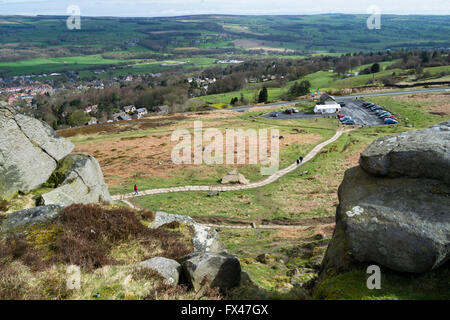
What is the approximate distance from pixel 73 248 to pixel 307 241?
16.0 m

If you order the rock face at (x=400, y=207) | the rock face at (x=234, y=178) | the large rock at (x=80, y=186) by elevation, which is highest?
the rock face at (x=400, y=207)

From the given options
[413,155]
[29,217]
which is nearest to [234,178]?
[29,217]

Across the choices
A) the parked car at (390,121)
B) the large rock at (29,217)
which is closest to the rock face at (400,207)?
the large rock at (29,217)

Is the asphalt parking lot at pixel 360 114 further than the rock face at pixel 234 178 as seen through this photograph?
Yes

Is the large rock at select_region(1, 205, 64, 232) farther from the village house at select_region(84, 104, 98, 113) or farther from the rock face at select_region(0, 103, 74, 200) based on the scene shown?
the village house at select_region(84, 104, 98, 113)

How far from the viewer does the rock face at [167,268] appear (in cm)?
1009

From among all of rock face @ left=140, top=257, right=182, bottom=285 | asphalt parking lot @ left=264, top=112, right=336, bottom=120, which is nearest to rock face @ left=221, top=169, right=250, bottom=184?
rock face @ left=140, top=257, right=182, bottom=285

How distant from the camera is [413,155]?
1172 cm

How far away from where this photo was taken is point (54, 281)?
9.16 m

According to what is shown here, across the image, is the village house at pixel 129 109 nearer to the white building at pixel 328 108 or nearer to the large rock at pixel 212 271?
the white building at pixel 328 108

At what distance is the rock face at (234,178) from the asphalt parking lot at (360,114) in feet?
142

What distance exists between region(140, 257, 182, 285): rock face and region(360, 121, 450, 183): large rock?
28.9 feet

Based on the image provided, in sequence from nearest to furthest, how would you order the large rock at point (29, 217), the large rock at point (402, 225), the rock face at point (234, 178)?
the large rock at point (402, 225) → the large rock at point (29, 217) → the rock face at point (234, 178)
